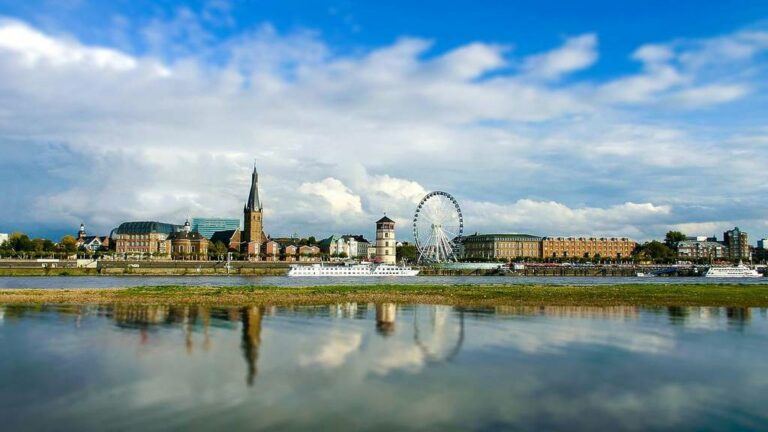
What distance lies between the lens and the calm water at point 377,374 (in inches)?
672

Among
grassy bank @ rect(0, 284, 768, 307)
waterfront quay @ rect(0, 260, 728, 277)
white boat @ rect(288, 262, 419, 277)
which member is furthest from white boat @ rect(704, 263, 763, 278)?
grassy bank @ rect(0, 284, 768, 307)

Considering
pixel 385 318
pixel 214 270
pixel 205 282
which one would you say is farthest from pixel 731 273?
pixel 385 318

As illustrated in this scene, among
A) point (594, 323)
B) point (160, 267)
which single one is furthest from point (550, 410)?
point (160, 267)

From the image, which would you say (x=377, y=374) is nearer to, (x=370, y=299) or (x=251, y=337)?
(x=251, y=337)

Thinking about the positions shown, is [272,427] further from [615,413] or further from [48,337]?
[48,337]

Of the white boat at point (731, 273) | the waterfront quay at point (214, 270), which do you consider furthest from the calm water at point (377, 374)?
the white boat at point (731, 273)

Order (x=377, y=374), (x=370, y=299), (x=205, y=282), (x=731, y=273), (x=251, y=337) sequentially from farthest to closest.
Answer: (x=731, y=273) < (x=205, y=282) < (x=370, y=299) < (x=251, y=337) < (x=377, y=374)

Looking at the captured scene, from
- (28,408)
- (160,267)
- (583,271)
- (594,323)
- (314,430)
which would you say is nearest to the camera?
(314,430)

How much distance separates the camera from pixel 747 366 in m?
25.3

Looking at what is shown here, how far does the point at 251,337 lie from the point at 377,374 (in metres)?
10.7

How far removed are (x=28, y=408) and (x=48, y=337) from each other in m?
14.8

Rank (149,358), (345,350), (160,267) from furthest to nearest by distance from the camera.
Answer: (160,267) → (345,350) → (149,358)

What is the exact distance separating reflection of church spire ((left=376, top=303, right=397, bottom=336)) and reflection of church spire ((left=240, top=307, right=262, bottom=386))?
22.1 feet

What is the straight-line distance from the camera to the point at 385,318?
134 feet
